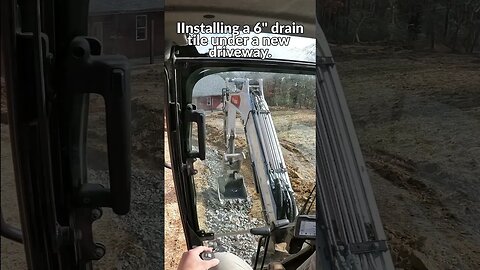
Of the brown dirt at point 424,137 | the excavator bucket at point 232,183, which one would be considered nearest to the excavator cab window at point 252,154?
the excavator bucket at point 232,183

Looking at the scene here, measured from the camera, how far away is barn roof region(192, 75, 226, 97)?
177 cm

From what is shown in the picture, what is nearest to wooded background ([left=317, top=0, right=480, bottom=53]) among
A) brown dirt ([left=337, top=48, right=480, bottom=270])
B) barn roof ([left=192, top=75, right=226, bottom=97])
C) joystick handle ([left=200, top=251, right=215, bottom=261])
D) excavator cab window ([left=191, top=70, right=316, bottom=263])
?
brown dirt ([left=337, top=48, right=480, bottom=270])

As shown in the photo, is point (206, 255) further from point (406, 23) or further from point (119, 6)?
point (406, 23)

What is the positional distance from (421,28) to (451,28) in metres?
0.09

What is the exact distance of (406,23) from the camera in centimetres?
175

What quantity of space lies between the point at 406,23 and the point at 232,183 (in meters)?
0.70

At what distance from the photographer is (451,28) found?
174 cm

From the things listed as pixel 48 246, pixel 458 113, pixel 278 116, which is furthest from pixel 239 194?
pixel 458 113

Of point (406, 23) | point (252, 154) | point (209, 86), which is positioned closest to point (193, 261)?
point (252, 154)

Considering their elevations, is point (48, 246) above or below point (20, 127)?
below

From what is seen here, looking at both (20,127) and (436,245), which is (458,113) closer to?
(436,245)

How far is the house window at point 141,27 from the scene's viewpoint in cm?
167

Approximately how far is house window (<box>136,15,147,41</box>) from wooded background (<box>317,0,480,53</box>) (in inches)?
19.9

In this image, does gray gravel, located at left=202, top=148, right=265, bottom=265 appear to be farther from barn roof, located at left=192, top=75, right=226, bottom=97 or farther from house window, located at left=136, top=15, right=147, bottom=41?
house window, located at left=136, top=15, right=147, bottom=41
